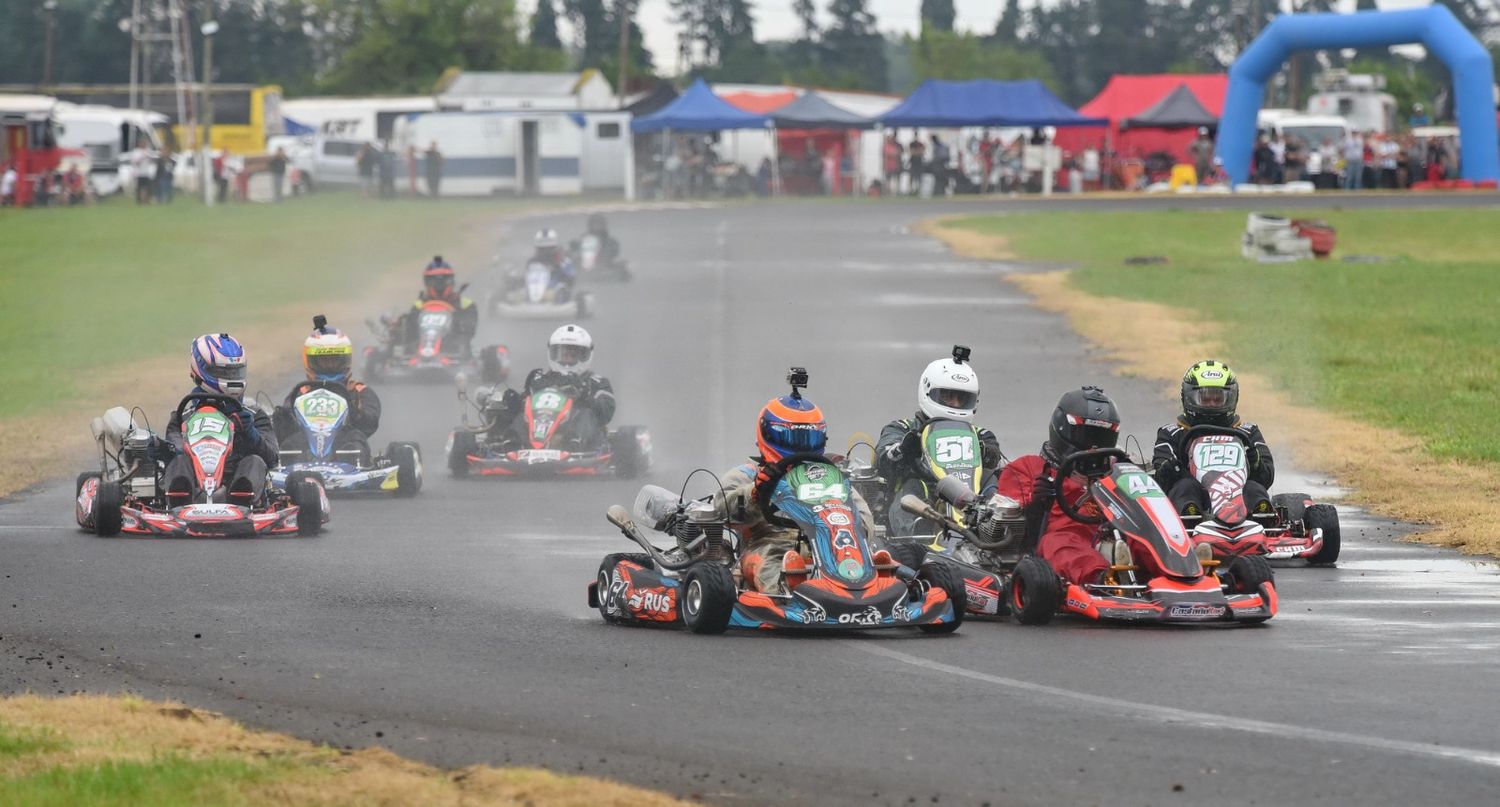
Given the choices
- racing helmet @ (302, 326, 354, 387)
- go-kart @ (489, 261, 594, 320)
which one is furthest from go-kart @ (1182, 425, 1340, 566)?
go-kart @ (489, 261, 594, 320)

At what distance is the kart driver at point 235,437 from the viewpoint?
14.9 m

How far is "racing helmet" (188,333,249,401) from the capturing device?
49.6 feet

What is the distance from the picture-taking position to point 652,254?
45000 millimetres

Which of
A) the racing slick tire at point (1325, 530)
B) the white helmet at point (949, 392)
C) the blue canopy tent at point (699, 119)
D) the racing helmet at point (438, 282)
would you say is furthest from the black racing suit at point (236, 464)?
the blue canopy tent at point (699, 119)

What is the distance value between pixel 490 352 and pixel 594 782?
17721 mm

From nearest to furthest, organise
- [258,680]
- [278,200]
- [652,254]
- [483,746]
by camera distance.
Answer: [483,746]
[258,680]
[652,254]
[278,200]

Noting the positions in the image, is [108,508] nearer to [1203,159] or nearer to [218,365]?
[218,365]

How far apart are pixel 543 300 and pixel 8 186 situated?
126ft

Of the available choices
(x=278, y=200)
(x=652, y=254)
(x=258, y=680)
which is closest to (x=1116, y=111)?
(x=278, y=200)

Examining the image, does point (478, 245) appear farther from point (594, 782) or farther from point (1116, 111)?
point (594, 782)

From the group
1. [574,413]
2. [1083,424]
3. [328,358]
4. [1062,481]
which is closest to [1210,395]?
[1083,424]

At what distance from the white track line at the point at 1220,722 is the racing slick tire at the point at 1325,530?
15.2 ft

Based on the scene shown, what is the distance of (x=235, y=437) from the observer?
15109 mm

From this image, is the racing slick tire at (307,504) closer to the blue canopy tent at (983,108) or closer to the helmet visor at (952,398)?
the helmet visor at (952,398)
